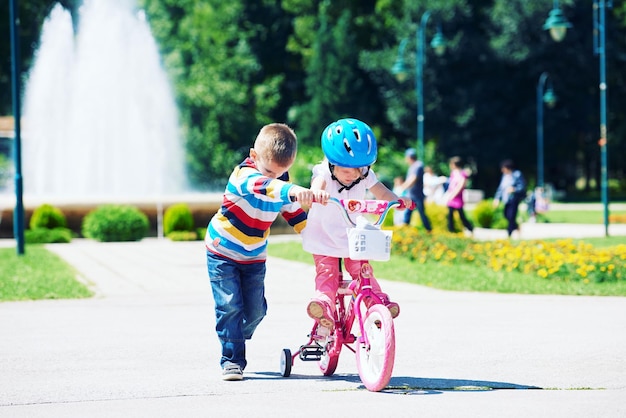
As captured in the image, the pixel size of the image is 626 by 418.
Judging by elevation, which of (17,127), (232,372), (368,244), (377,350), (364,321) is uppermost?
(17,127)

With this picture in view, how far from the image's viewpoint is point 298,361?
25.6ft

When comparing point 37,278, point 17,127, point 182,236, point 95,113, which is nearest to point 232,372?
point 37,278

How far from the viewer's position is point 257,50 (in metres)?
64.4

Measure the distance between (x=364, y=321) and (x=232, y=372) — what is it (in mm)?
856

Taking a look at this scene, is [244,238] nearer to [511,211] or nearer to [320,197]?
[320,197]

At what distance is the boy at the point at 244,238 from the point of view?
21.2 feet

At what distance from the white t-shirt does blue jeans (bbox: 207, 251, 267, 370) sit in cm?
41

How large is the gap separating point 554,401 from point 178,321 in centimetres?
462

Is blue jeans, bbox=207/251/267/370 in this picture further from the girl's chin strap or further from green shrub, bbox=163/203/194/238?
green shrub, bbox=163/203/194/238

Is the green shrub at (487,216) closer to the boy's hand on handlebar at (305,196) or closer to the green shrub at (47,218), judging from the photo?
the green shrub at (47,218)

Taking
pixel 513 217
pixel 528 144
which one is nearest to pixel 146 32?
pixel 513 217

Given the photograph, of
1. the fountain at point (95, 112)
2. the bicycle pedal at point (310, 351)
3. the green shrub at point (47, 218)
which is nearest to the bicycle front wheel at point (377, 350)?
the bicycle pedal at point (310, 351)

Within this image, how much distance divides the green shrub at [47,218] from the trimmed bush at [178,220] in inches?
87.6

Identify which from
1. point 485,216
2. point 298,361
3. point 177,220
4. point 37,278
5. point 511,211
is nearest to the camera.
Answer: point 298,361
